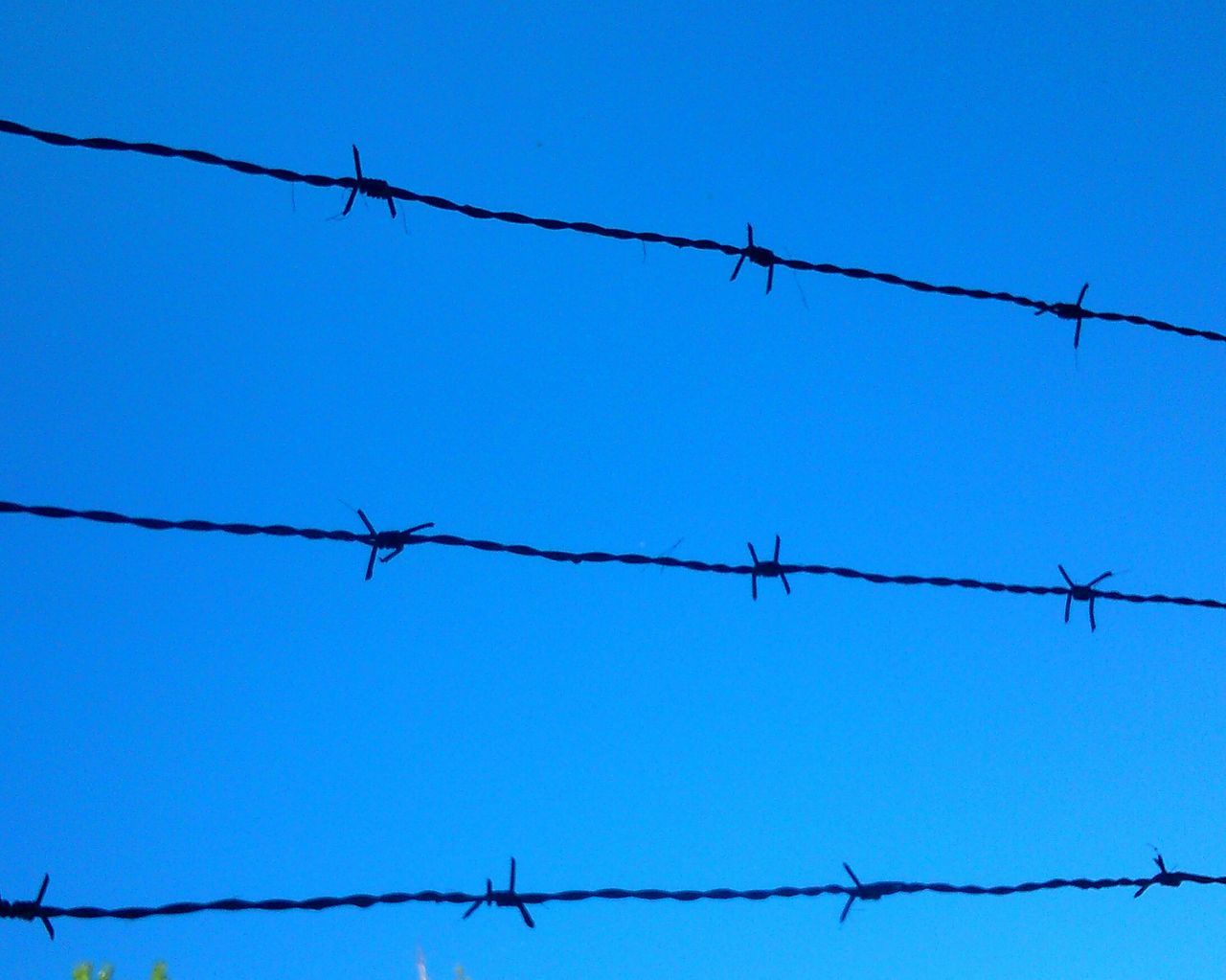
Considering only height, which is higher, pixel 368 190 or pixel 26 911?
pixel 368 190

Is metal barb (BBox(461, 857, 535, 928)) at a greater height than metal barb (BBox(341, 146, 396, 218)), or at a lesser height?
lesser

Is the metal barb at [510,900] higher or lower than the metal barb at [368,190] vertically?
lower

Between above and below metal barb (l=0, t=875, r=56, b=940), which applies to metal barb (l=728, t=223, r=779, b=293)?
above

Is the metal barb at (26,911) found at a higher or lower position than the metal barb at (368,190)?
lower

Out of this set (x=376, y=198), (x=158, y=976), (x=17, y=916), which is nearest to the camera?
(x=17, y=916)

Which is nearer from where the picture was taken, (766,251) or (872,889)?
(872,889)

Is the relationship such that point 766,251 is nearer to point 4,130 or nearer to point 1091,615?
point 1091,615

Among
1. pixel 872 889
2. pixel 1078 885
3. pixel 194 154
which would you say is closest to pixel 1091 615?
pixel 1078 885

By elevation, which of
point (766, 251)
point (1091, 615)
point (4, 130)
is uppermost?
point (766, 251)

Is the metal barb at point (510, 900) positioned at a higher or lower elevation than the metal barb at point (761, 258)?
lower

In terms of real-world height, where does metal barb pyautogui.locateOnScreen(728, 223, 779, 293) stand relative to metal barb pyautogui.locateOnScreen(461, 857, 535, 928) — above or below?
above

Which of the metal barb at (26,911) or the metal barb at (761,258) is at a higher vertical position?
the metal barb at (761,258)

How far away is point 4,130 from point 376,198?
741 mm

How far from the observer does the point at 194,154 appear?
2498mm
